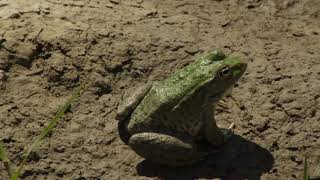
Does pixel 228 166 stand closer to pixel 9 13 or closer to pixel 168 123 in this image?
pixel 168 123

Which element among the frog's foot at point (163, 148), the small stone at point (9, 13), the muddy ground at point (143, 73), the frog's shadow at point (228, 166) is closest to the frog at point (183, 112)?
the frog's foot at point (163, 148)

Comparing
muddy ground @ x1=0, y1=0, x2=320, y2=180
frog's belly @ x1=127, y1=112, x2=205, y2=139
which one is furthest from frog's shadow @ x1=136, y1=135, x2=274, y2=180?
frog's belly @ x1=127, y1=112, x2=205, y2=139

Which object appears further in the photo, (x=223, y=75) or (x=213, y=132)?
(x=213, y=132)

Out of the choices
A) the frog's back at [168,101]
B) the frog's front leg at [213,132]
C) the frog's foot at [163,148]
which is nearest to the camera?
the frog's foot at [163,148]

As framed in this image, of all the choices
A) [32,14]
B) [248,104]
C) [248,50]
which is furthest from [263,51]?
[32,14]

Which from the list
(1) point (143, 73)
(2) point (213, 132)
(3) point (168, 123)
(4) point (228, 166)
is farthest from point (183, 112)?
(1) point (143, 73)

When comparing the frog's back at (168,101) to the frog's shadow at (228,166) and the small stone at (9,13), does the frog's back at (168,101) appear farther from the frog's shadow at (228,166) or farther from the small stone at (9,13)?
the small stone at (9,13)
